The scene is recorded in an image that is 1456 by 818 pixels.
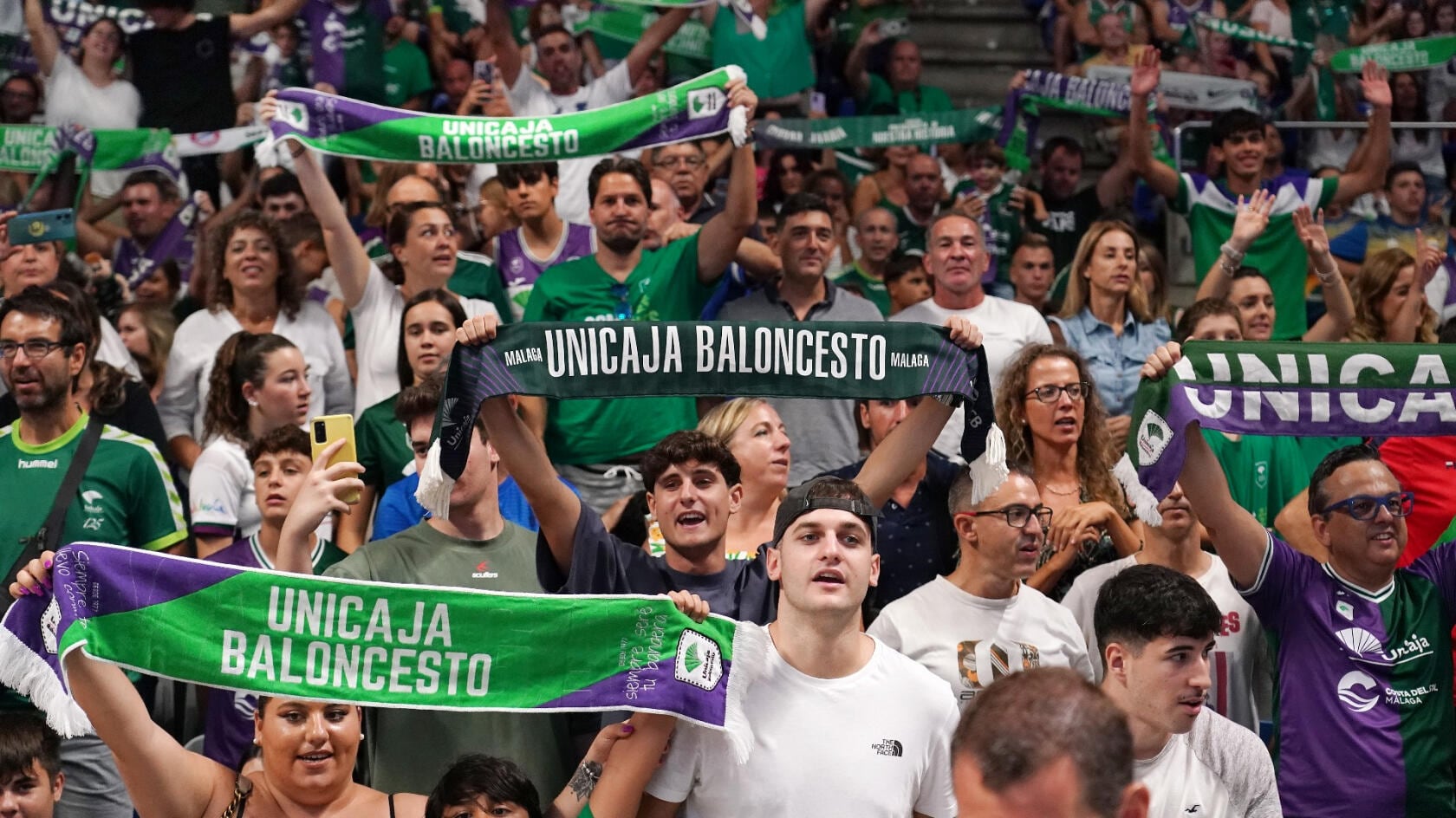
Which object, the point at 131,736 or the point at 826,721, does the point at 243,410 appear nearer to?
the point at 131,736

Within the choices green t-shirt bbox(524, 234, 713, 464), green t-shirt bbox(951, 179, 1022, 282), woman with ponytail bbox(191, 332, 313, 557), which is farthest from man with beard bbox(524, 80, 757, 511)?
green t-shirt bbox(951, 179, 1022, 282)

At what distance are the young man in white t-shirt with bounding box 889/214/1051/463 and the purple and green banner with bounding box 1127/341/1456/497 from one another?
7.61 ft

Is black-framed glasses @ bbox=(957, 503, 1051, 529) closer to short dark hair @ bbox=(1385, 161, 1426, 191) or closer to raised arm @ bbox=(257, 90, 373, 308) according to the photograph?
raised arm @ bbox=(257, 90, 373, 308)

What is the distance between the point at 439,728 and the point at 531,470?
81 centimetres

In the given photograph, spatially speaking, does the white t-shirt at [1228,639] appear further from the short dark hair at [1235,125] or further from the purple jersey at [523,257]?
the short dark hair at [1235,125]

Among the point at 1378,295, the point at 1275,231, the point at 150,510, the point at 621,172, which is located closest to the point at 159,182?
the point at 621,172

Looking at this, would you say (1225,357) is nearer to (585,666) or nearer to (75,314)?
(585,666)

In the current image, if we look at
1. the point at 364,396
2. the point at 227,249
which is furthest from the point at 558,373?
the point at 227,249

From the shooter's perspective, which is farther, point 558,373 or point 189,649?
point 558,373

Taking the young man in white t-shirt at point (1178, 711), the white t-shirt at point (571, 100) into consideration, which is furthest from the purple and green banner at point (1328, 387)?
the white t-shirt at point (571, 100)

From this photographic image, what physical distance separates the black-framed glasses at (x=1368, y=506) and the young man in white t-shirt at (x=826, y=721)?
1603mm

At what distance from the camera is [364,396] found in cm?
738

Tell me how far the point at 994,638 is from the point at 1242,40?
8901 millimetres

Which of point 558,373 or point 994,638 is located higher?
point 558,373
